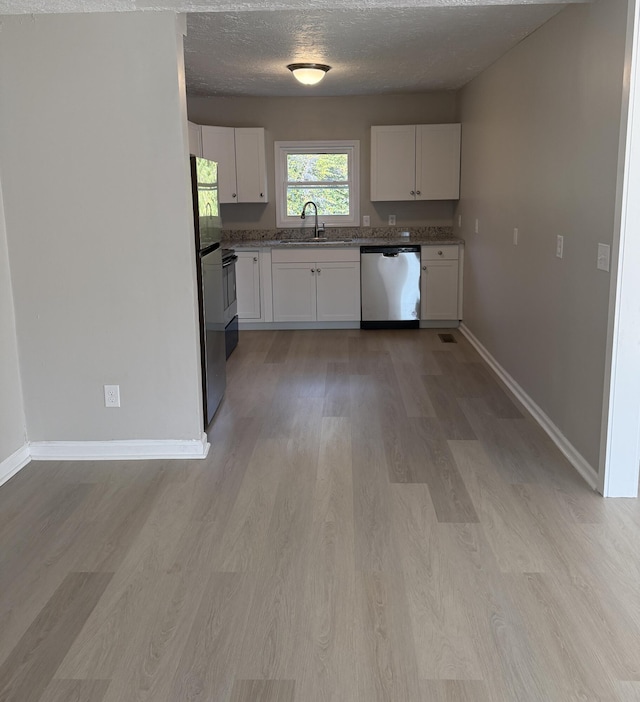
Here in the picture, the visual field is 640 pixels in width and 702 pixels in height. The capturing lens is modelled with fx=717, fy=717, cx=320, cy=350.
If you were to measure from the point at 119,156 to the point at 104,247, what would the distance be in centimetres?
46

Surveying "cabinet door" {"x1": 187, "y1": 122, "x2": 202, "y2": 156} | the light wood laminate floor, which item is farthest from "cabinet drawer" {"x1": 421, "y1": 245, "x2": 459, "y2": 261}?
the light wood laminate floor

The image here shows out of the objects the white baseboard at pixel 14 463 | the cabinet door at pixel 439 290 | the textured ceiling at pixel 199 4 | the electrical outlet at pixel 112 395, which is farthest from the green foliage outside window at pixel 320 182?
the white baseboard at pixel 14 463

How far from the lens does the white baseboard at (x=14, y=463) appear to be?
11.7 ft

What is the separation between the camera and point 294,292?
7234 millimetres

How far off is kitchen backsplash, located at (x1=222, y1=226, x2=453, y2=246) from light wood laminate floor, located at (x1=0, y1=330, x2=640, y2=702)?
366 centimetres

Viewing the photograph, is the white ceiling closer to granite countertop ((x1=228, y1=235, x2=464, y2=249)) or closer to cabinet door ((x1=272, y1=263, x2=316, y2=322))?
granite countertop ((x1=228, y1=235, x2=464, y2=249))

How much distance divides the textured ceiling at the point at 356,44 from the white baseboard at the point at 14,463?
8.44 ft

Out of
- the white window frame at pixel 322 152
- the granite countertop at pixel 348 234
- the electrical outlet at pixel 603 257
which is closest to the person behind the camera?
the electrical outlet at pixel 603 257

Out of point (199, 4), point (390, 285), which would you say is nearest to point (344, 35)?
point (199, 4)

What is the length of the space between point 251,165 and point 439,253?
2108 mm

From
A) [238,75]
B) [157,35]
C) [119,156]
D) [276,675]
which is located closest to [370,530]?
[276,675]

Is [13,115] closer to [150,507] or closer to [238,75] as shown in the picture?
[150,507]

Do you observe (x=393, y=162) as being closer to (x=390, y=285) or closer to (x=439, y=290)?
(x=390, y=285)

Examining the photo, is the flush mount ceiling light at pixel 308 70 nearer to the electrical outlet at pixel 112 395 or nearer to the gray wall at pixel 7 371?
the gray wall at pixel 7 371
